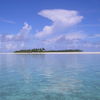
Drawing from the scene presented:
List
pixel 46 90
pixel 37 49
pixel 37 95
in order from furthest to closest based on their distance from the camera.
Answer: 1. pixel 37 49
2. pixel 46 90
3. pixel 37 95

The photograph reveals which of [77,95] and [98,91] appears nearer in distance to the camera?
[77,95]

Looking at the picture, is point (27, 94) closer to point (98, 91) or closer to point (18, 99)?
point (18, 99)

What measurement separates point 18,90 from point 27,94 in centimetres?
106

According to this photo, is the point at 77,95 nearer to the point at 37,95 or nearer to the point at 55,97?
the point at 55,97

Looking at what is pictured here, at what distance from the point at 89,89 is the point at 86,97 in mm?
1658

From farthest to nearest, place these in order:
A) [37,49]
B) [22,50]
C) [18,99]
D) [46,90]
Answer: [22,50], [37,49], [46,90], [18,99]

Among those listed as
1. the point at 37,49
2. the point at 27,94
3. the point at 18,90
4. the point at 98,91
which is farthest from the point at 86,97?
the point at 37,49

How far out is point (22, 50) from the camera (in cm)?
10662

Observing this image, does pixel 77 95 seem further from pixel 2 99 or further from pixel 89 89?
pixel 2 99

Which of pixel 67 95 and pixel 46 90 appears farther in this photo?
pixel 46 90

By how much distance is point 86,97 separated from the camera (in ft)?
29.7

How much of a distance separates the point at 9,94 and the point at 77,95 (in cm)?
→ 368

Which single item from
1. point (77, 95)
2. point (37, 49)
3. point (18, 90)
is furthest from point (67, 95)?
point (37, 49)

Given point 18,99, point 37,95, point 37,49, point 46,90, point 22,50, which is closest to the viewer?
point 18,99
